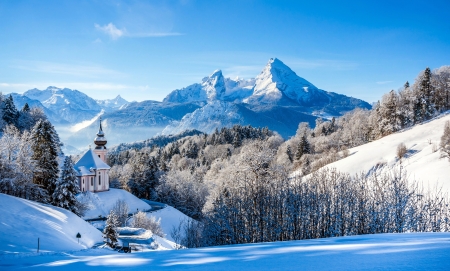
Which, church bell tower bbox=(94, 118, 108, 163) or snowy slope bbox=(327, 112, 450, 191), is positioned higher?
church bell tower bbox=(94, 118, 108, 163)

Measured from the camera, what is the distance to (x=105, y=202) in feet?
130

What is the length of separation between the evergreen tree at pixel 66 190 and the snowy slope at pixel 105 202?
21.3ft

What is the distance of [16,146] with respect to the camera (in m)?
30.5

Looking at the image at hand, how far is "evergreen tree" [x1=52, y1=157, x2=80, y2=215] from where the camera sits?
27.7 m

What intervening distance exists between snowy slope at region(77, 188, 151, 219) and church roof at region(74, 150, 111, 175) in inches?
144

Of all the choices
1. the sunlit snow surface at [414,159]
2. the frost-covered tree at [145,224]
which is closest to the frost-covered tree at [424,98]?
the sunlit snow surface at [414,159]

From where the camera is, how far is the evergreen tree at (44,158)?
29.6m

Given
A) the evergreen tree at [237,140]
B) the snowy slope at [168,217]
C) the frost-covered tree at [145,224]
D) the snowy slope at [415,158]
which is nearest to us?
the snowy slope at [415,158]

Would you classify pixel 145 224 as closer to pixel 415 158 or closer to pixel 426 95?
pixel 415 158

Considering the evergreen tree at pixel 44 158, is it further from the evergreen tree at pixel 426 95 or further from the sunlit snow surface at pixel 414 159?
the evergreen tree at pixel 426 95

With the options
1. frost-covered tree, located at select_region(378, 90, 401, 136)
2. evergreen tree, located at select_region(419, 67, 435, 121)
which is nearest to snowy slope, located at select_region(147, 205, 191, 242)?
frost-covered tree, located at select_region(378, 90, 401, 136)

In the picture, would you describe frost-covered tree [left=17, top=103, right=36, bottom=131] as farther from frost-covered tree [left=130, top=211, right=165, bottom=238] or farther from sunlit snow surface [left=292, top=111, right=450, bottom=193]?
sunlit snow surface [left=292, top=111, right=450, bottom=193]

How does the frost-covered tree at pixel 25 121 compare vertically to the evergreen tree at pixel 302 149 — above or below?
above

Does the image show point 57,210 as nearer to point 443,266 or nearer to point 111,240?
point 111,240
